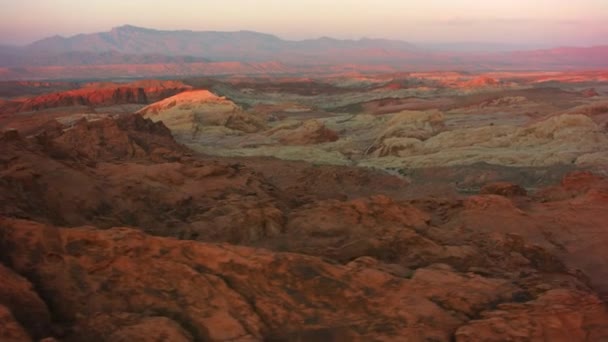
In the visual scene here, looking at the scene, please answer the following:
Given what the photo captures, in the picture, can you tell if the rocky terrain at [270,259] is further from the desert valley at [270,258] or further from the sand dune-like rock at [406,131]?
the sand dune-like rock at [406,131]

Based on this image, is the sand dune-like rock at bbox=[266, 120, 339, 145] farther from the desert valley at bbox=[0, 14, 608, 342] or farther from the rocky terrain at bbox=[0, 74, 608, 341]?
the rocky terrain at bbox=[0, 74, 608, 341]

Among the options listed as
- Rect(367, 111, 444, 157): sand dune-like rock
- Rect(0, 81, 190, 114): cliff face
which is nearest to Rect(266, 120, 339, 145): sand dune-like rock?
Rect(367, 111, 444, 157): sand dune-like rock

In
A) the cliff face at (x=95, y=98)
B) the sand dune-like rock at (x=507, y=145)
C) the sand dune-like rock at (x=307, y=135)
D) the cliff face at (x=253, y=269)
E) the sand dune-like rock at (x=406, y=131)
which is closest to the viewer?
the cliff face at (x=253, y=269)

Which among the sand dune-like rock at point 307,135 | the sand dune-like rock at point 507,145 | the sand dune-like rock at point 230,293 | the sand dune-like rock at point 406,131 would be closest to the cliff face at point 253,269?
the sand dune-like rock at point 230,293

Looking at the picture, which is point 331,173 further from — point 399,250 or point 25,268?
point 25,268

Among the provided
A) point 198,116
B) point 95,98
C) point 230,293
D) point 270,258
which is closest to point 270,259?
point 270,258
